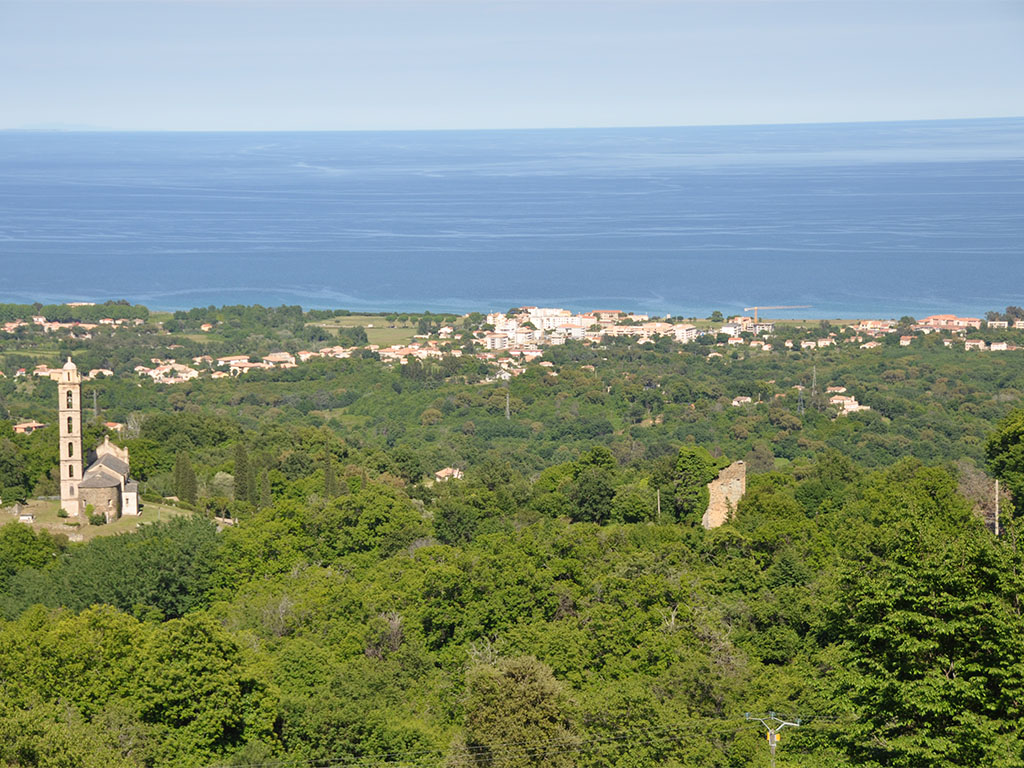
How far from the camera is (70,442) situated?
33031mm

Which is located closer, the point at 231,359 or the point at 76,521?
the point at 76,521

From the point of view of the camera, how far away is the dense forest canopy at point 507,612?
13.6 m

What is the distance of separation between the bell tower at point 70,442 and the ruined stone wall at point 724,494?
15.3 meters

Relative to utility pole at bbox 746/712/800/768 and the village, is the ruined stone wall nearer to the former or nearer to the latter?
utility pole at bbox 746/712/800/768

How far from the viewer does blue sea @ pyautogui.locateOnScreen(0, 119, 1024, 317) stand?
95.4 meters

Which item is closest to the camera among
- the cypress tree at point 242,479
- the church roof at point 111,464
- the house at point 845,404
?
the church roof at point 111,464

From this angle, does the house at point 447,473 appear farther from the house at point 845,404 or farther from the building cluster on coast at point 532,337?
the building cluster on coast at point 532,337

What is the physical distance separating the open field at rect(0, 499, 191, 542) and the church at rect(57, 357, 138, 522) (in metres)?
0.34

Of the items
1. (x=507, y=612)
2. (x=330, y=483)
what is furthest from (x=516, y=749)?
(x=330, y=483)

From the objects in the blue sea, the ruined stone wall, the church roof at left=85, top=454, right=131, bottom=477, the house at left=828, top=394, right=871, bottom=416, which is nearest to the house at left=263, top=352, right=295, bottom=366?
the blue sea

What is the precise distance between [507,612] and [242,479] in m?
14.4

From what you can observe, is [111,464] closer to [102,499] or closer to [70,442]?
[70,442]

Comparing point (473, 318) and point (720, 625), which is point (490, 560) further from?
point (473, 318)

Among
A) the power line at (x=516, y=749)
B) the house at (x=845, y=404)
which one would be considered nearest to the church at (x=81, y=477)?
the power line at (x=516, y=749)
